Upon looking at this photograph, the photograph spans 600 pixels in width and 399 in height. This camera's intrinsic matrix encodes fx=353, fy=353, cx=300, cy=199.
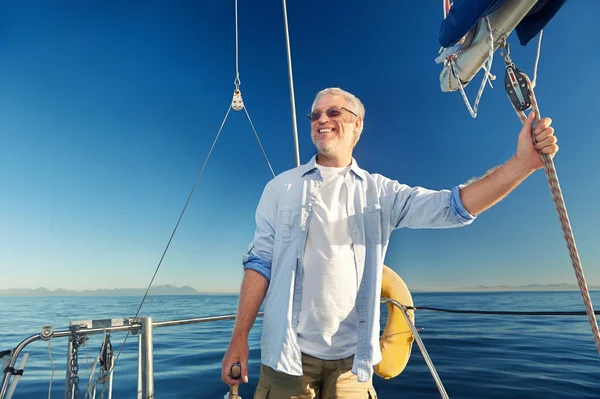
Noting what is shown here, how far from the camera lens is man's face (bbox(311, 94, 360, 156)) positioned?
1.88 metres

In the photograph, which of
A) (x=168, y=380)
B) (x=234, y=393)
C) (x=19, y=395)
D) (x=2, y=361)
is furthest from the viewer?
(x=168, y=380)

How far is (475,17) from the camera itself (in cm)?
154

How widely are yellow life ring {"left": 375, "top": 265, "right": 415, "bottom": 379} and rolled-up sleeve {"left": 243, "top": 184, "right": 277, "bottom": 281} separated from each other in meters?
1.26

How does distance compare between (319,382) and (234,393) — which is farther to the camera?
(319,382)

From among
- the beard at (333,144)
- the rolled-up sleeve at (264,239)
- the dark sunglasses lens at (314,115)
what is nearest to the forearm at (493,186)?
the beard at (333,144)

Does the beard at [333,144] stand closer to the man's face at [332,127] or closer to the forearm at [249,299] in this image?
the man's face at [332,127]

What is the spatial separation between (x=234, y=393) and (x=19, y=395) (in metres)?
6.78

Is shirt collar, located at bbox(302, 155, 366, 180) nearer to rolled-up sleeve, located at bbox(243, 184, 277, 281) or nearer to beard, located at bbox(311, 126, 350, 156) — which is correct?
beard, located at bbox(311, 126, 350, 156)

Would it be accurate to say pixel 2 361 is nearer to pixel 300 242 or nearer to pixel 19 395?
pixel 300 242

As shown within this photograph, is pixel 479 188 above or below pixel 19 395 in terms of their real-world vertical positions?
above

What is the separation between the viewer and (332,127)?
6.18ft

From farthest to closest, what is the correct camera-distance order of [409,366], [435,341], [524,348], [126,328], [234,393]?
[435,341]
[524,348]
[409,366]
[126,328]
[234,393]

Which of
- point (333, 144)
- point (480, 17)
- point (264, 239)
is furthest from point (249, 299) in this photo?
point (480, 17)

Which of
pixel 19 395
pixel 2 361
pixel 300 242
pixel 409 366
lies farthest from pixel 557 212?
pixel 19 395
